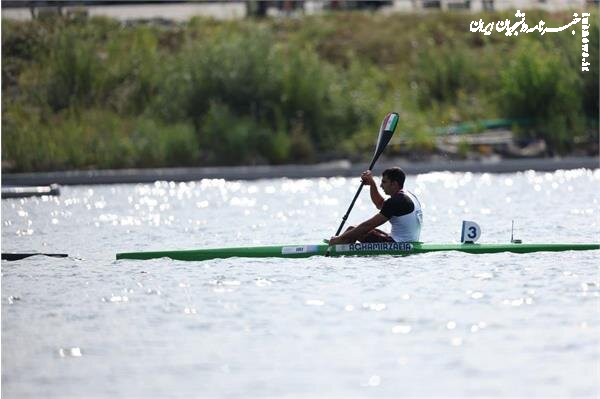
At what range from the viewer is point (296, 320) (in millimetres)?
14125

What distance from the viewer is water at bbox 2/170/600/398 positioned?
11.5 metres

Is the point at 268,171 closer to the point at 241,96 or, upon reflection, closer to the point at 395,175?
the point at 241,96

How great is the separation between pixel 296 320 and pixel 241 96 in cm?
2900

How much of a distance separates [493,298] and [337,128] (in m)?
27.5

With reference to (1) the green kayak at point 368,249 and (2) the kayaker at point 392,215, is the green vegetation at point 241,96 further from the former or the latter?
(2) the kayaker at point 392,215

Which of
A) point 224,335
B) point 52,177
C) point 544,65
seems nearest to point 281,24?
point 544,65

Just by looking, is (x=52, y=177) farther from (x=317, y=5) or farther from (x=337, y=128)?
(x=317, y=5)

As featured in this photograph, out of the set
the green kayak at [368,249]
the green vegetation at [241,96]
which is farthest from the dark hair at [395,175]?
the green vegetation at [241,96]

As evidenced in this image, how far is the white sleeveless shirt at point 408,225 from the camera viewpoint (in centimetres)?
1841

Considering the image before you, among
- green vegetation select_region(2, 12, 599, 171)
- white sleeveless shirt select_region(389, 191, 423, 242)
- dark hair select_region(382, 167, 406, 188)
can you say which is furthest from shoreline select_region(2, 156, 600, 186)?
dark hair select_region(382, 167, 406, 188)

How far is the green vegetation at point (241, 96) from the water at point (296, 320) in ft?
51.9

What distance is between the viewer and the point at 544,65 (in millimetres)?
42312

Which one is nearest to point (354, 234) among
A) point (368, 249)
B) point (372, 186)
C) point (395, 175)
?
point (368, 249)

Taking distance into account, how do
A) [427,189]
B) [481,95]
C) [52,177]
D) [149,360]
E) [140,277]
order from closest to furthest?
[149,360] → [140,277] → [427,189] → [52,177] → [481,95]
